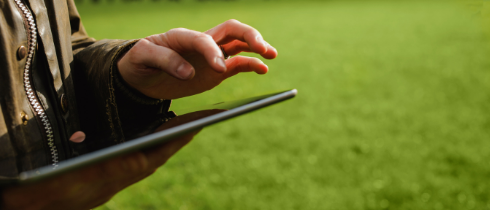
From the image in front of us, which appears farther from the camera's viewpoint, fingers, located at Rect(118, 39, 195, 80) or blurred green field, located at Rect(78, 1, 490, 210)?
blurred green field, located at Rect(78, 1, 490, 210)

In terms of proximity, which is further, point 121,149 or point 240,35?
point 240,35

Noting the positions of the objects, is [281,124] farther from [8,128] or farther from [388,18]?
[388,18]

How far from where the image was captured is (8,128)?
2.98 ft

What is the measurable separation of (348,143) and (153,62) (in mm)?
3257

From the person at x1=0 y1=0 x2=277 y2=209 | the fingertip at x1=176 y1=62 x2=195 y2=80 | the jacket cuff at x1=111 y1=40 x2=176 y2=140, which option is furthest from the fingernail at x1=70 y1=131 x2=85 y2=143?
the fingertip at x1=176 y1=62 x2=195 y2=80

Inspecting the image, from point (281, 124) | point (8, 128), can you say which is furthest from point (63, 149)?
point (281, 124)

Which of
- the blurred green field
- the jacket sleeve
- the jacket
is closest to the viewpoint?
the jacket

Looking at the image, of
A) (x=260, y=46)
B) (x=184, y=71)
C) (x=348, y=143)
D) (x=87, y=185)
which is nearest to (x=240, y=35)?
(x=260, y=46)

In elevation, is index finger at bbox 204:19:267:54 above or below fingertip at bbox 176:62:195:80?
above

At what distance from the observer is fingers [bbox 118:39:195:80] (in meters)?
0.90

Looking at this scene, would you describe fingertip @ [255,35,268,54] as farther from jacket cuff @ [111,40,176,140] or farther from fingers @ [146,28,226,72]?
jacket cuff @ [111,40,176,140]

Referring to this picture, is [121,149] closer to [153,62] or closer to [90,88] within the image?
[153,62]

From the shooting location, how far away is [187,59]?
1022mm

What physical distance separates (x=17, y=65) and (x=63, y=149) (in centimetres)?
25
